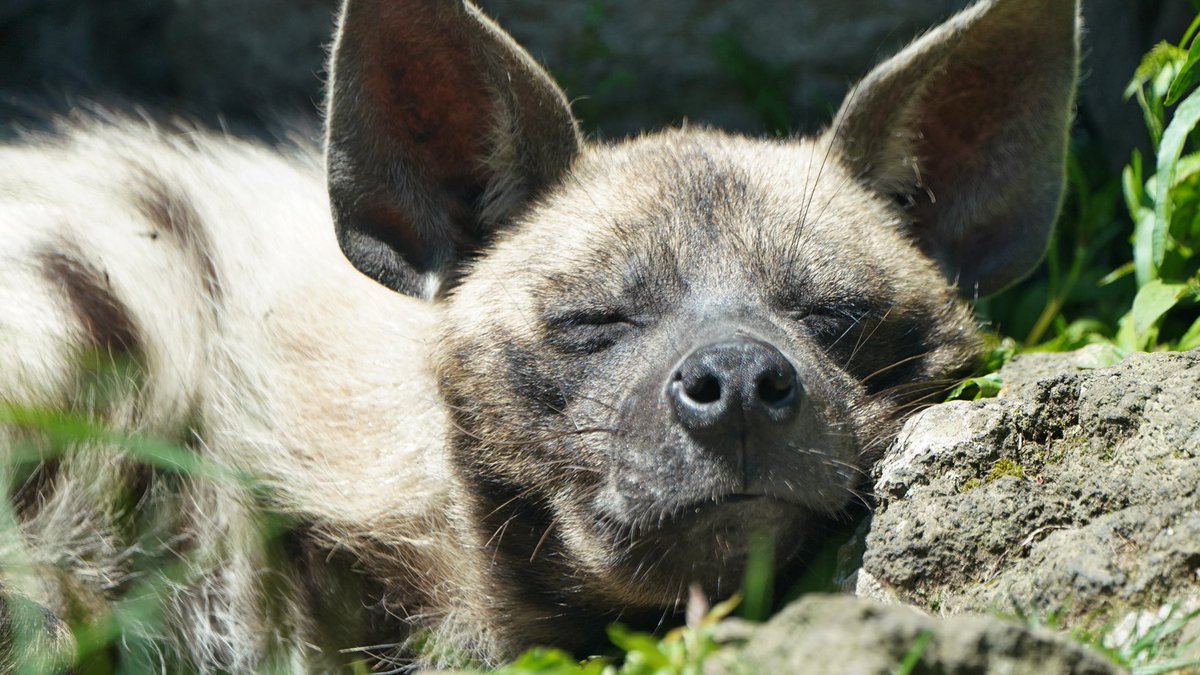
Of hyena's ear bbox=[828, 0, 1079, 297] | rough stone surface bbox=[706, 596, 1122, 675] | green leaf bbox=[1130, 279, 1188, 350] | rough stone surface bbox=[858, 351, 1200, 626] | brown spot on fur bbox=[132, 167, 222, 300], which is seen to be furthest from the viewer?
brown spot on fur bbox=[132, 167, 222, 300]

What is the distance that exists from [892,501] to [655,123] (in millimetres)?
3486

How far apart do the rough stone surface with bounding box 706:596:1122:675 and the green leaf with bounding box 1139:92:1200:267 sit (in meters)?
2.15

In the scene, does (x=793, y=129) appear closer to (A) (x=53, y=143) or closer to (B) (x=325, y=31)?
(B) (x=325, y=31)

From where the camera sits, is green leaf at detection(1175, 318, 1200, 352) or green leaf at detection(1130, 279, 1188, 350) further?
green leaf at detection(1130, 279, 1188, 350)

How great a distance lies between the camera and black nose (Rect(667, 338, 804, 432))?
9.89ft

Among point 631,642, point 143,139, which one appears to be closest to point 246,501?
point 143,139

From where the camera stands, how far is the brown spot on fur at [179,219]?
4457 mm

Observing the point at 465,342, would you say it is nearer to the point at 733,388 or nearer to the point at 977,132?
the point at 733,388

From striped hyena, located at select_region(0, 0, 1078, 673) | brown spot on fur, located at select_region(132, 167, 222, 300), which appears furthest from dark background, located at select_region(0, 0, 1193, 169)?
striped hyena, located at select_region(0, 0, 1078, 673)

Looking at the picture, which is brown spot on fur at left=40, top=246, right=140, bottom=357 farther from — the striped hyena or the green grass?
the green grass

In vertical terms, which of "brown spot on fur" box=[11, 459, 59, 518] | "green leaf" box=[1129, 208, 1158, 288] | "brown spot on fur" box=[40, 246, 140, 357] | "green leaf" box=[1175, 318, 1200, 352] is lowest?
"brown spot on fur" box=[11, 459, 59, 518]

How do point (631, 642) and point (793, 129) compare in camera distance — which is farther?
point (793, 129)

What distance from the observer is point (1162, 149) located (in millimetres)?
3859

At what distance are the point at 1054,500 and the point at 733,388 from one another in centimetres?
80
